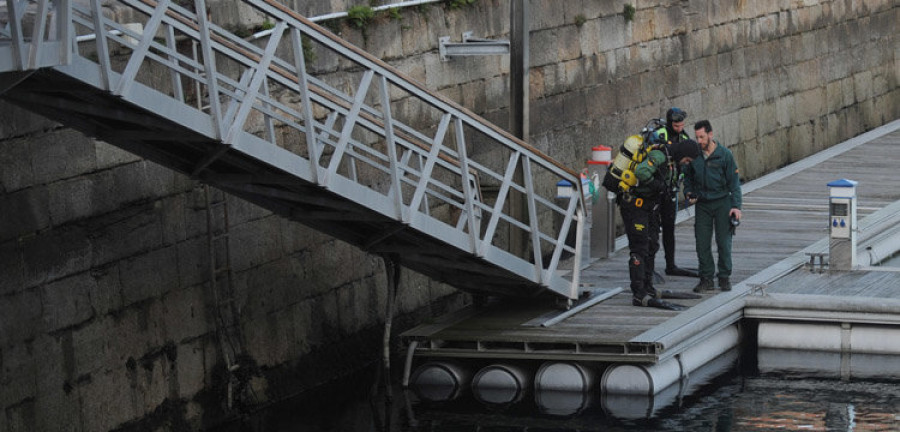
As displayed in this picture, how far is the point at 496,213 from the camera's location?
12438mm

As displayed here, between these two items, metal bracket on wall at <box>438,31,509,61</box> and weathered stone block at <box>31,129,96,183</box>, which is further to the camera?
metal bracket on wall at <box>438,31,509,61</box>

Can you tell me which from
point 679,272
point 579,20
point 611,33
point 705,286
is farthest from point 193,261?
point 611,33

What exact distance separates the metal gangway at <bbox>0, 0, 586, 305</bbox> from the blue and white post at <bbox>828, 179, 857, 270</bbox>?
7.35 feet

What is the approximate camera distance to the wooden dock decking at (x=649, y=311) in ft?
41.5

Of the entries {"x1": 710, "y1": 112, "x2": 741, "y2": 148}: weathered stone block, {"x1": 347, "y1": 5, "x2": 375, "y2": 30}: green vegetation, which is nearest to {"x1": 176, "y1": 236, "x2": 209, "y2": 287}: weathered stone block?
{"x1": 347, "y1": 5, "x2": 375, "y2": 30}: green vegetation

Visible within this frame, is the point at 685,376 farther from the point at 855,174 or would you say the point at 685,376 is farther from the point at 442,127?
the point at 855,174

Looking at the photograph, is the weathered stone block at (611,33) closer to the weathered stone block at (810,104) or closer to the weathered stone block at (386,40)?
the weathered stone block at (386,40)

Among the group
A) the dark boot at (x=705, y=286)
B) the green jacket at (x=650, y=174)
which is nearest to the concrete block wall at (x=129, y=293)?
the green jacket at (x=650, y=174)

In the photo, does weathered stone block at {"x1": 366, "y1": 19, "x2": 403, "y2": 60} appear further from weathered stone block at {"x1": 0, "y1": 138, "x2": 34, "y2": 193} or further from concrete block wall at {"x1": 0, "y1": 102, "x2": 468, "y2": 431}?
weathered stone block at {"x1": 0, "y1": 138, "x2": 34, "y2": 193}

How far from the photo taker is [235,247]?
12875mm

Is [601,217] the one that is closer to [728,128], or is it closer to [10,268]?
[728,128]

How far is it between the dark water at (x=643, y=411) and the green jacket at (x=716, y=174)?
4.82ft

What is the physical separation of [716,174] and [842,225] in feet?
4.95

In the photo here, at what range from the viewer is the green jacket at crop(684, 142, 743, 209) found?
44.5ft
